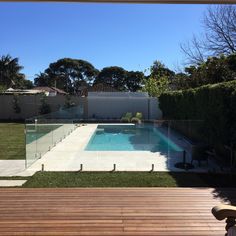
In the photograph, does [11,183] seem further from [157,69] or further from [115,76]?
[115,76]

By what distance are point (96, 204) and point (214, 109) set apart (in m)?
6.10

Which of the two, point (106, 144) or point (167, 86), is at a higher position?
point (167, 86)

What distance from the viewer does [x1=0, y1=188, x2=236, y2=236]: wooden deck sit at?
15.1 ft

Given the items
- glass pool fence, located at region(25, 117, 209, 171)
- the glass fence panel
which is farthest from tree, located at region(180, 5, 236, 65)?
the glass fence panel

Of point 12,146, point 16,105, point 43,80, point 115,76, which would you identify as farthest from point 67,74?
point 12,146

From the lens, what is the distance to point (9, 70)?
48.8 m

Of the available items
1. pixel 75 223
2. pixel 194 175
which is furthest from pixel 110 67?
pixel 75 223

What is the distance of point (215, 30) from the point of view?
21.3 m

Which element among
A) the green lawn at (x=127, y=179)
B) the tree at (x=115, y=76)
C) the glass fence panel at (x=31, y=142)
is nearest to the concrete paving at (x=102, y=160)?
the glass fence panel at (x=31, y=142)

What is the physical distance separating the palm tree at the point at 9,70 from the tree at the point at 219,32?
30.5 metres

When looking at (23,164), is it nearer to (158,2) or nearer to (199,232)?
(199,232)

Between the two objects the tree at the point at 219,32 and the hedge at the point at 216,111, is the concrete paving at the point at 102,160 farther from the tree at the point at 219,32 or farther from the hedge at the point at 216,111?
the tree at the point at 219,32

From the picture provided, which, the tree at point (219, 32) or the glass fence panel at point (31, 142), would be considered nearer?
the glass fence panel at point (31, 142)

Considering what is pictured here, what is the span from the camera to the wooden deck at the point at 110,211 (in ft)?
15.1
